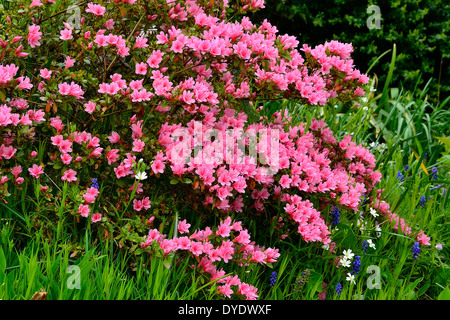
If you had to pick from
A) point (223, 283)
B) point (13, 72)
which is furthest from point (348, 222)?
point (13, 72)

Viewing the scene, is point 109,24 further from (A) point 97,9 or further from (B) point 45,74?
(B) point 45,74

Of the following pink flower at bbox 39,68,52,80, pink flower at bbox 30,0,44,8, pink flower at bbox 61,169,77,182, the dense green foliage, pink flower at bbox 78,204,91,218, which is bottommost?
the dense green foliage

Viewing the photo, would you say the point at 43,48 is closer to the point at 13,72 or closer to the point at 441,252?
the point at 13,72

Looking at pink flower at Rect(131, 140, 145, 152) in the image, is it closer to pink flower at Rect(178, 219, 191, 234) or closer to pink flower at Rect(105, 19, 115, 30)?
pink flower at Rect(178, 219, 191, 234)

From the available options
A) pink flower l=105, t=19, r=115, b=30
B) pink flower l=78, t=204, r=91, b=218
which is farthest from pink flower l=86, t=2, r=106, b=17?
pink flower l=78, t=204, r=91, b=218

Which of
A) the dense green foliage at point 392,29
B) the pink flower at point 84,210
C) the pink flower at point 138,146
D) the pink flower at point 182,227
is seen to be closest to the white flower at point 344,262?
the pink flower at point 182,227

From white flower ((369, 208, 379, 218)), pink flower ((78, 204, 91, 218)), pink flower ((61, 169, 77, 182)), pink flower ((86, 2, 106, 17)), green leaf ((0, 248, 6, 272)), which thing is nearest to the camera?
green leaf ((0, 248, 6, 272))

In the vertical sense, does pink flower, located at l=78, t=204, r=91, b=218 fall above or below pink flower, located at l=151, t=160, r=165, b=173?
below

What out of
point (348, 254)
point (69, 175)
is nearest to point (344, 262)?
point (348, 254)

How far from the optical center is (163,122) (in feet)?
8.77

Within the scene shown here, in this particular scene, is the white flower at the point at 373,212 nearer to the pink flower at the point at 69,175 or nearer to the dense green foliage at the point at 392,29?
the pink flower at the point at 69,175

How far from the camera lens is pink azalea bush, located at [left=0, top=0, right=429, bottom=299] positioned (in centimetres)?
243

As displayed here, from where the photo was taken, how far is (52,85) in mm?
2496

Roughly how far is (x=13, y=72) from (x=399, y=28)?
6.23 m
